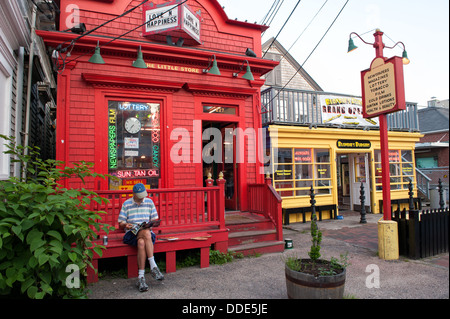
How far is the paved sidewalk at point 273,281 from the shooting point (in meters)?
4.18

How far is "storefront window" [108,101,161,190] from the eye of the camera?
256 inches

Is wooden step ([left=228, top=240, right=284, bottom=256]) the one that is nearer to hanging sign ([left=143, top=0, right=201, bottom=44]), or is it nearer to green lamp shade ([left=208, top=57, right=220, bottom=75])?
green lamp shade ([left=208, top=57, right=220, bottom=75])

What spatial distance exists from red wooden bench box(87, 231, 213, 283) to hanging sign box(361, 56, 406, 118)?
14.6 feet

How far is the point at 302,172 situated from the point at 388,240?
4.60m

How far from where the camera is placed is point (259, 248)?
6156mm

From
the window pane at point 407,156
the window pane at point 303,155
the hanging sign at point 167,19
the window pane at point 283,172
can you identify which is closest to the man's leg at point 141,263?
the hanging sign at point 167,19

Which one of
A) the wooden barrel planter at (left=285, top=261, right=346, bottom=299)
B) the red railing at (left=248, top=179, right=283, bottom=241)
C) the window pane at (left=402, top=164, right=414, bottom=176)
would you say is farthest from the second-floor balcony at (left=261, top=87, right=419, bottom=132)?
the wooden barrel planter at (left=285, top=261, right=346, bottom=299)

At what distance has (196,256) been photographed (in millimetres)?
5660

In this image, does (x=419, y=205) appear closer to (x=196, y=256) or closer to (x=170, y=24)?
(x=196, y=256)

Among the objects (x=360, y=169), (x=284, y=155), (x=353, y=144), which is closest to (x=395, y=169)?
(x=360, y=169)

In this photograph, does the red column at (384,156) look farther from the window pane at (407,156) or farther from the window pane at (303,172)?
the window pane at (407,156)

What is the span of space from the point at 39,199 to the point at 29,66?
4.15 m

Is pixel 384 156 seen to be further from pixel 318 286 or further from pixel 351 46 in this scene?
pixel 318 286

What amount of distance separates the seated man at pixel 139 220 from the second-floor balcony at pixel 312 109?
5.70 m
